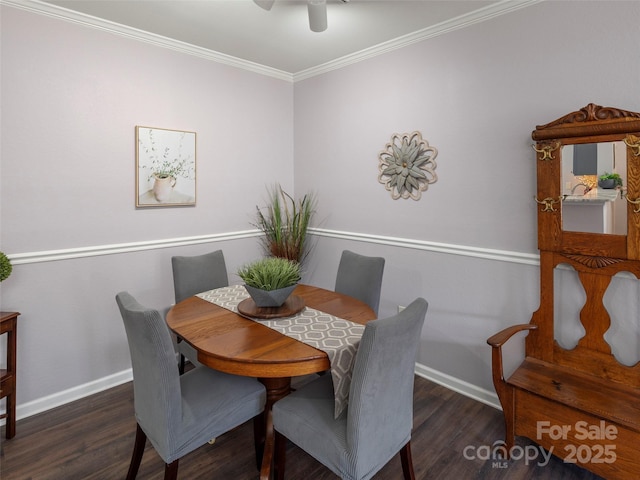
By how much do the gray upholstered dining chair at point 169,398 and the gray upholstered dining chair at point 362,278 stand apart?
1.01 m

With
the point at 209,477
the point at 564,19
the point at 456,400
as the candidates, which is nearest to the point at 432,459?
the point at 456,400

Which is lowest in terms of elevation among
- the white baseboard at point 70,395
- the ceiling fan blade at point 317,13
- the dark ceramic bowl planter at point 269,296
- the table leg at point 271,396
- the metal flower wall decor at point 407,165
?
the white baseboard at point 70,395

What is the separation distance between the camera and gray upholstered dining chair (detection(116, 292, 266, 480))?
1.46m

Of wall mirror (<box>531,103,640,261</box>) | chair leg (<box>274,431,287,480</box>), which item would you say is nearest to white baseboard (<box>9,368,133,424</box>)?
chair leg (<box>274,431,287,480</box>)

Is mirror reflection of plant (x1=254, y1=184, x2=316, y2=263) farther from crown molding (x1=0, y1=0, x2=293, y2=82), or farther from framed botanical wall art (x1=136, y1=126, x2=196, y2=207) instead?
crown molding (x1=0, y1=0, x2=293, y2=82)

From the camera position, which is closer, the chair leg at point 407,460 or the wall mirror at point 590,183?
the chair leg at point 407,460

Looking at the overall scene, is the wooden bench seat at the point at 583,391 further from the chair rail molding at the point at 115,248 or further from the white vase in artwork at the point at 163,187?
the white vase in artwork at the point at 163,187

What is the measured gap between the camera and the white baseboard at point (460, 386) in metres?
2.47

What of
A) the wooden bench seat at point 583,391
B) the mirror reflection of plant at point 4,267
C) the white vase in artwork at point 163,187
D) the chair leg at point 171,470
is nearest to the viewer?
the chair leg at point 171,470

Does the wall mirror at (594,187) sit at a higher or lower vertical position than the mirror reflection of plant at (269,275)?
higher

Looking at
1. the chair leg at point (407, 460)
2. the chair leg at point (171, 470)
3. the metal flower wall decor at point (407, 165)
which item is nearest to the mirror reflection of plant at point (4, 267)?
the chair leg at point (171, 470)

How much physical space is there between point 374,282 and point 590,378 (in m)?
1.27

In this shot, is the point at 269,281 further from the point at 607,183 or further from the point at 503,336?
the point at 607,183

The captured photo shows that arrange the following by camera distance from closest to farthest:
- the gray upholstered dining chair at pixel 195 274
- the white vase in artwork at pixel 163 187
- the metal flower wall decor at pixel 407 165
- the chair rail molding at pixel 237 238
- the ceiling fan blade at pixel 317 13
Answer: the ceiling fan blade at pixel 317 13 → the chair rail molding at pixel 237 238 → the gray upholstered dining chair at pixel 195 274 → the metal flower wall decor at pixel 407 165 → the white vase in artwork at pixel 163 187
